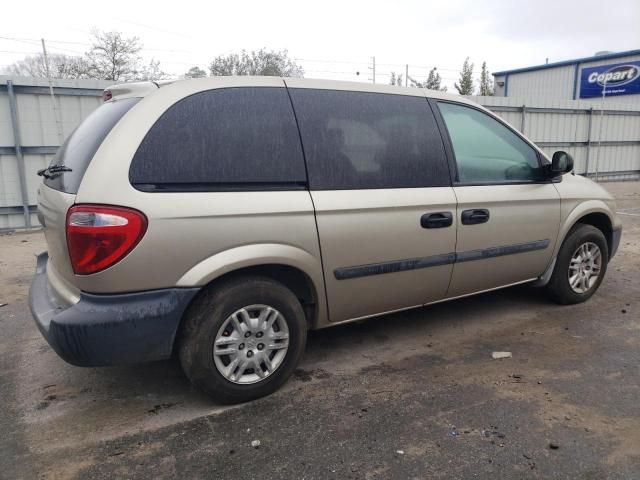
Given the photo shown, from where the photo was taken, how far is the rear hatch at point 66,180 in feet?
8.27

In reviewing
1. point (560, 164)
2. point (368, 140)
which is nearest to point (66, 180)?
point (368, 140)

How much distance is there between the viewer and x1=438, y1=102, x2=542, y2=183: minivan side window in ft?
11.9

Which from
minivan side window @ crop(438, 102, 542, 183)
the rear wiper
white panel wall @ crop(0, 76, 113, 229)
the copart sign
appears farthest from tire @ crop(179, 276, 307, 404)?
the copart sign

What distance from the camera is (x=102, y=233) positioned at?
2.34 meters

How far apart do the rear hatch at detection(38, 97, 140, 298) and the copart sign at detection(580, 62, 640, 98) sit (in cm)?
2370

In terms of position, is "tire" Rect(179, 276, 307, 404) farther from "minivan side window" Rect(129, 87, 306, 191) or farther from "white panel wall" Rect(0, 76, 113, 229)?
"white panel wall" Rect(0, 76, 113, 229)

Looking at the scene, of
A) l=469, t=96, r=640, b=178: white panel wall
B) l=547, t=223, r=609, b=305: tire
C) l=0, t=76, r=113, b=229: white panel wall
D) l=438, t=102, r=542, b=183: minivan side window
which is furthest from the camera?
l=469, t=96, r=640, b=178: white panel wall

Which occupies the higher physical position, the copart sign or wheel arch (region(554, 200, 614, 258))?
the copart sign

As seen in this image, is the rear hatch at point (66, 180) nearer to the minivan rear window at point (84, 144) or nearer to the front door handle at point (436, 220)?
the minivan rear window at point (84, 144)

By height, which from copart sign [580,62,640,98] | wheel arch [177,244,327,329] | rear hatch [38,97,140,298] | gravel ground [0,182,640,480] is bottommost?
gravel ground [0,182,640,480]

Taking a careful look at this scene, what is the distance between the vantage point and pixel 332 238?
295cm

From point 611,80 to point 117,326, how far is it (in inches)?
1041

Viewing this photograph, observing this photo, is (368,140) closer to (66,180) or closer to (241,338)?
(241,338)

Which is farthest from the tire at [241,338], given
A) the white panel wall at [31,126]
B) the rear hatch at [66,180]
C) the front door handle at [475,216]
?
the white panel wall at [31,126]
